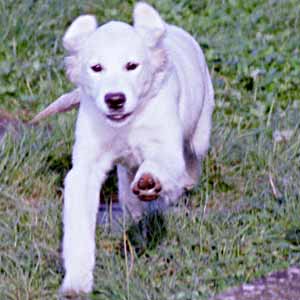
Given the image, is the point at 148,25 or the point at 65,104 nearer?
the point at 148,25

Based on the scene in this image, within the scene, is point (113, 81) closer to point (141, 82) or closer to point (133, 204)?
point (141, 82)

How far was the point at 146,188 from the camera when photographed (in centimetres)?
601

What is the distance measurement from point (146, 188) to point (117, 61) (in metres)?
0.68

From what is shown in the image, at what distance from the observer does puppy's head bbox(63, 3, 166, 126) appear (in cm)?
625

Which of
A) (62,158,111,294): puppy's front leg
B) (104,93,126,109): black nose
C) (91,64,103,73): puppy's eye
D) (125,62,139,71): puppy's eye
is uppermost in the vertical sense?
(125,62,139,71): puppy's eye

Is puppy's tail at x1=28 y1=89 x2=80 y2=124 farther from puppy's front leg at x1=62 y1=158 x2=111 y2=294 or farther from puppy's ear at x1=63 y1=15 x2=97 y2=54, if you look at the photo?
puppy's front leg at x1=62 y1=158 x2=111 y2=294

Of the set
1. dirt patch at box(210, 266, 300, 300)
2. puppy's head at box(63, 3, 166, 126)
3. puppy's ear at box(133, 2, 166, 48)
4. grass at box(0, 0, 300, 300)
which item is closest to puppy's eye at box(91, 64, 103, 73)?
puppy's head at box(63, 3, 166, 126)

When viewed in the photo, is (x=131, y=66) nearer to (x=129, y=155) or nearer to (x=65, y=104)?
(x=129, y=155)

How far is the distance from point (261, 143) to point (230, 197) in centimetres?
70

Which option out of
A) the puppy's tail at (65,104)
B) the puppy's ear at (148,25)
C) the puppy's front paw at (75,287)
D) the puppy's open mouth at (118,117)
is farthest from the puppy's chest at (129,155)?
the puppy's tail at (65,104)

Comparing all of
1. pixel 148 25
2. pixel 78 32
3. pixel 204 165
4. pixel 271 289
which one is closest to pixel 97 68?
pixel 78 32

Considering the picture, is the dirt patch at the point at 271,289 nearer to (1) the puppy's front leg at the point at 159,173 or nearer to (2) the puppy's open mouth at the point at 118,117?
(1) the puppy's front leg at the point at 159,173

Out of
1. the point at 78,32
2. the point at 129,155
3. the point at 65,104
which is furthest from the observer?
the point at 65,104

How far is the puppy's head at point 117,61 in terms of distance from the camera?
20.5 ft
